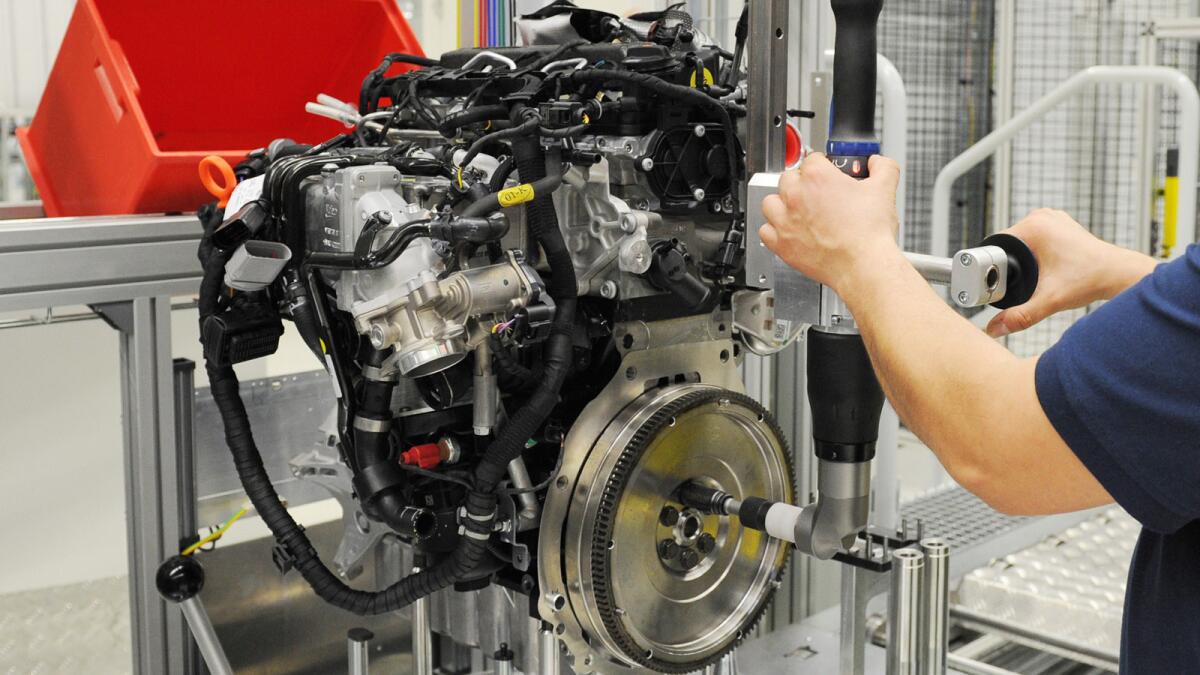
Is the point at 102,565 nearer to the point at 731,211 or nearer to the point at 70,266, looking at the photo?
the point at 70,266

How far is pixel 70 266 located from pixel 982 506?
262 centimetres

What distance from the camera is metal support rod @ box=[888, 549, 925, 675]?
1653 millimetres

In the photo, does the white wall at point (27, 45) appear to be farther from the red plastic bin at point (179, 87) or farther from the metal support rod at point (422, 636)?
the metal support rod at point (422, 636)

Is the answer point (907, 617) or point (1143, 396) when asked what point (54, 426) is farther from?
point (1143, 396)

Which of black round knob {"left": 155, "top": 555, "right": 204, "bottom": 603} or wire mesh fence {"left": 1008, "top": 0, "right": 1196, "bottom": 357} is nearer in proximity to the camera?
black round knob {"left": 155, "top": 555, "right": 204, "bottom": 603}

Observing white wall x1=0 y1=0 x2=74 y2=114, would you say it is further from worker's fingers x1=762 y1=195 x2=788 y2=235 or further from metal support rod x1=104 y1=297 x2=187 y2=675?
worker's fingers x1=762 y1=195 x2=788 y2=235

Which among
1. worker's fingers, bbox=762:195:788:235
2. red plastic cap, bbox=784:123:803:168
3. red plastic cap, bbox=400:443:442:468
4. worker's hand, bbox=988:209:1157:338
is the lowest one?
red plastic cap, bbox=400:443:442:468

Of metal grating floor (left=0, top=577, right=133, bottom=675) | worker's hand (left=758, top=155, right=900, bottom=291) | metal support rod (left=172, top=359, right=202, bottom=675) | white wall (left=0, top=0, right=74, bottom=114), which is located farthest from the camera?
white wall (left=0, top=0, right=74, bottom=114)

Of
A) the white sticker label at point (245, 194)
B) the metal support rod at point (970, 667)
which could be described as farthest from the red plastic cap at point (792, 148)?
the metal support rod at point (970, 667)

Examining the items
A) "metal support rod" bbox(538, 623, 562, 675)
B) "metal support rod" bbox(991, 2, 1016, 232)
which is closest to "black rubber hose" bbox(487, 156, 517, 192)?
"metal support rod" bbox(538, 623, 562, 675)

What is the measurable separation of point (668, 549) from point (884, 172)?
0.69 meters

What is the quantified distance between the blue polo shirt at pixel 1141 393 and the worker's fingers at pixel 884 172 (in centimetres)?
30

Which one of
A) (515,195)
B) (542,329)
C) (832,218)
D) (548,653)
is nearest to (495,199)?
(515,195)

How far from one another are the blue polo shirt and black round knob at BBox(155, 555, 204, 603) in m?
1.39
